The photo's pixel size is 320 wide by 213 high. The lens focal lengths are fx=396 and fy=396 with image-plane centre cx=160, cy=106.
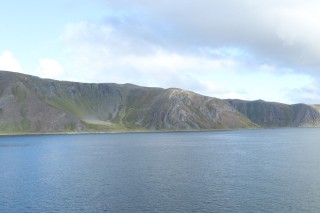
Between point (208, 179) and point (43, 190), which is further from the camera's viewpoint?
point (208, 179)

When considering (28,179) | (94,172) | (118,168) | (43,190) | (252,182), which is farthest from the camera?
(118,168)

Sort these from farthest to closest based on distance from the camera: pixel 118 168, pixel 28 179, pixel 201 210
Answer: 1. pixel 118 168
2. pixel 28 179
3. pixel 201 210

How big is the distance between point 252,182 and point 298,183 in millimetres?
11350

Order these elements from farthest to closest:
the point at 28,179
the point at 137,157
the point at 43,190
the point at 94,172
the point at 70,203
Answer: the point at 137,157
the point at 94,172
the point at 28,179
the point at 43,190
the point at 70,203

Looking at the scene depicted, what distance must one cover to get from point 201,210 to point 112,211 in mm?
17112

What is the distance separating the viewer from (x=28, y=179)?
11375cm

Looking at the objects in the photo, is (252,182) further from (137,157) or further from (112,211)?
(137,157)

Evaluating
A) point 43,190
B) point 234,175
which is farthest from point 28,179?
point 234,175

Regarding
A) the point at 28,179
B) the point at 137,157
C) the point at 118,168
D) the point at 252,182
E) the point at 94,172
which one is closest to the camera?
the point at 252,182

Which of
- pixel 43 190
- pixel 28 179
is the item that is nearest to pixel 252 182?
pixel 43 190

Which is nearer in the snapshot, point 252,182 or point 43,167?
point 252,182

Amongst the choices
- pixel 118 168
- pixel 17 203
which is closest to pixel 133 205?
pixel 17 203

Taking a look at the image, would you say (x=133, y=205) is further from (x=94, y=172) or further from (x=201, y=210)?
(x=94, y=172)

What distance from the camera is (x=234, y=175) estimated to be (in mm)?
114812
